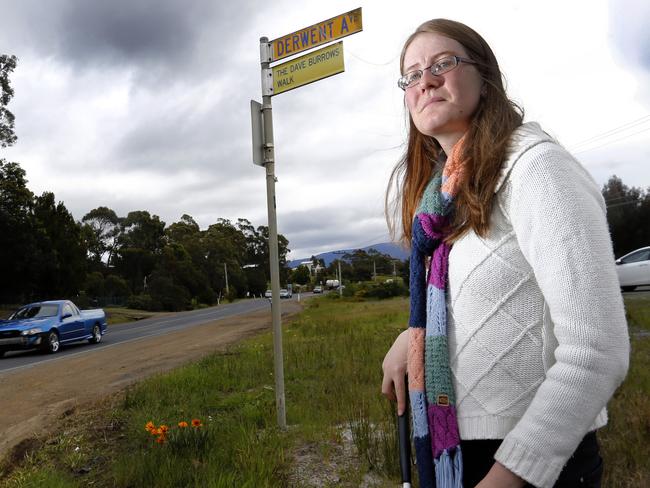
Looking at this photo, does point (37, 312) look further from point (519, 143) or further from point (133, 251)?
point (133, 251)

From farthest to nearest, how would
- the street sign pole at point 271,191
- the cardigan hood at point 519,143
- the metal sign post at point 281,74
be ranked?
the street sign pole at point 271,191 → the metal sign post at point 281,74 → the cardigan hood at point 519,143

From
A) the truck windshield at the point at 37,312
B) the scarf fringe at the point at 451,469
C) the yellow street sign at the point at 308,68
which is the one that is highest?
the yellow street sign at the point at 308,68

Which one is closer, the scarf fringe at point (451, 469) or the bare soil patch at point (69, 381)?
the scarf fringe at point (451, 469)

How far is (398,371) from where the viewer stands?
61.1 inches

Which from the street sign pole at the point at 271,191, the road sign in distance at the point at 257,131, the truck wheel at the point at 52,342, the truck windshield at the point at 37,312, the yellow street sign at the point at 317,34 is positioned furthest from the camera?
the truck windshield at the point at 37,312

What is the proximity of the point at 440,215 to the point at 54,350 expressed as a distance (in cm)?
1538

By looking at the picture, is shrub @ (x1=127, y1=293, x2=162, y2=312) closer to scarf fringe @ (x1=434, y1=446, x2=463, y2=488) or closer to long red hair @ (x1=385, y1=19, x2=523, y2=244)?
long red hair @ (x1=385, y1=19, x2=523, y2=244)

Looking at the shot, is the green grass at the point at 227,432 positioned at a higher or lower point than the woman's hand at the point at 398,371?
lower

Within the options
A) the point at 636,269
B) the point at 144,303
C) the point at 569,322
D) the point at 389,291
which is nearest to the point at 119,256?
the point at 144,303

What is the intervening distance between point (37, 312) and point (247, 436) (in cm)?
1326

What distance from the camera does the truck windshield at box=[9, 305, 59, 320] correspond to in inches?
590

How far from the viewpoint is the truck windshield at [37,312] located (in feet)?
49.2

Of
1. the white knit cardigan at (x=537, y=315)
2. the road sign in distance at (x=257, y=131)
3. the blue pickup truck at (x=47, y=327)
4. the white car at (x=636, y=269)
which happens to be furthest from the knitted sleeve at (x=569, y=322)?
the white car at (x=636, y=269)

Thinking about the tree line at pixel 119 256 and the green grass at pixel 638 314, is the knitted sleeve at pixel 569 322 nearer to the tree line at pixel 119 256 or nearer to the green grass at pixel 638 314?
the green grass at pixel 638 314
